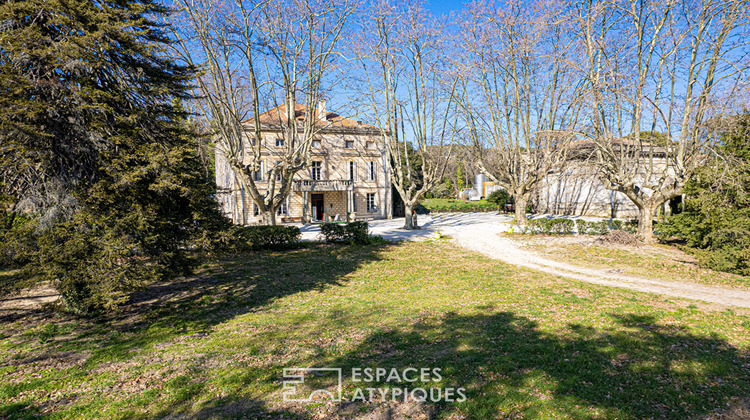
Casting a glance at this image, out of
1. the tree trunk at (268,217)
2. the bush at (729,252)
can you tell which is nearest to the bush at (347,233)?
the tree trunk at (268,217)

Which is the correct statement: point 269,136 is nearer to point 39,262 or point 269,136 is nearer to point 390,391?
point 39,262

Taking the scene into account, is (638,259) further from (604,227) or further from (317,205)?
(317,205)

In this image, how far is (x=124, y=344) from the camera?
604 centimetres

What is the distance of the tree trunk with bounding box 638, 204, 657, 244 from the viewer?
54.0 ft

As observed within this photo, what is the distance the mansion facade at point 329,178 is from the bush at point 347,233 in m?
12.4

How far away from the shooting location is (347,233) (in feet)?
56.2

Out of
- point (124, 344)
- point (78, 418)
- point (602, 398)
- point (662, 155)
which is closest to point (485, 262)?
point (602, 398)

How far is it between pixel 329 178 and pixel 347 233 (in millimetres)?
15972

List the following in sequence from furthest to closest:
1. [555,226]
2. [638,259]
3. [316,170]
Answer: [316,170]
[555,226]
[638,259]

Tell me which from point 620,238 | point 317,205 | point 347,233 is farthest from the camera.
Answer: point 317,205

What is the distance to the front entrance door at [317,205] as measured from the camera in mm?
32250

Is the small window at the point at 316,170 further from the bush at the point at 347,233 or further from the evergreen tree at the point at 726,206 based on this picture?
the evergreen tree at the point at 726,206

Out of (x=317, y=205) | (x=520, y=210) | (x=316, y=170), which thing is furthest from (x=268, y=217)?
(x=520, y=210)

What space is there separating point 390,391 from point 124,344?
476cm
